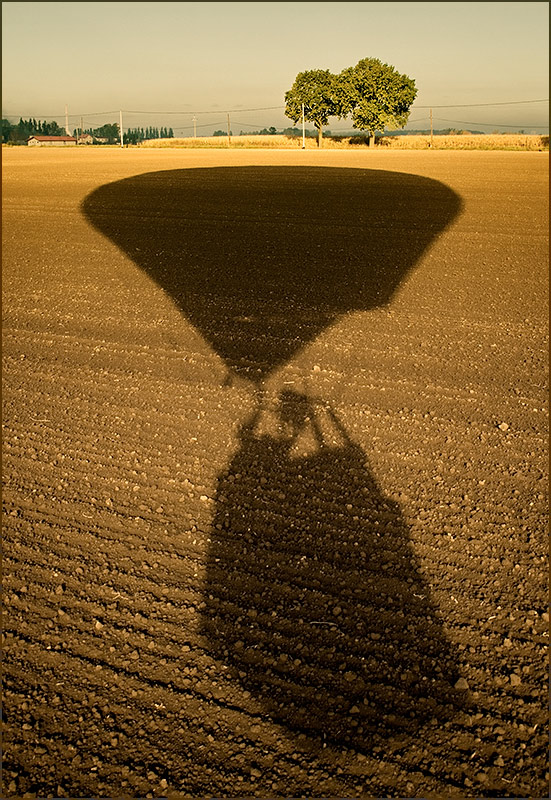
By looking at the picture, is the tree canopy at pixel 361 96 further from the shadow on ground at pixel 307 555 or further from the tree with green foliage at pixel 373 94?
the shadow on ground at pixel 307 555

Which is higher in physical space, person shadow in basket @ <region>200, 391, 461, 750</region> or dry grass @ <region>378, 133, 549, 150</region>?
dry grass @ <region>378, 133, 549, 150</region>

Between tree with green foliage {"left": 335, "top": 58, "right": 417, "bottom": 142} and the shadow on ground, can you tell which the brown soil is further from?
tree with green foliage {"left": 335, "top": 58, "right": 417, "bottom": 142}

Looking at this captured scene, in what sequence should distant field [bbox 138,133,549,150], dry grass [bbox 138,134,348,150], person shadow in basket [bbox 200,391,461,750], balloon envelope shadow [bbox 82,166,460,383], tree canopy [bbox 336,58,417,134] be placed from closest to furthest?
person shadow in basket [bbox 200,391,461,750] < balloon envelope shadow [bbox 82,166,460,383] < distant field [bbox 138,133,549,150] < dry grass [bbox 138,134,348,150] < tree canopy [bbox 336,58,417,134]

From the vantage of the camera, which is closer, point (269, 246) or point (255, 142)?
point (269, 246)

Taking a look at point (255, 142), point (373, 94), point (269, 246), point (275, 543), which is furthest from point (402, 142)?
point (275, 543)

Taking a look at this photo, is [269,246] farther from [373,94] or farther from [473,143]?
[373,94]

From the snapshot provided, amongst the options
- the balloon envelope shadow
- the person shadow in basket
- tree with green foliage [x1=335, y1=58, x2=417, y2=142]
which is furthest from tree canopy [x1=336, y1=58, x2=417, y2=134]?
the person shadow in basket

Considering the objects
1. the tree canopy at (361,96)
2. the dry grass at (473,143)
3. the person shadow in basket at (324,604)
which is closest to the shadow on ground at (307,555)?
the person shadow in basket at (324,604)
